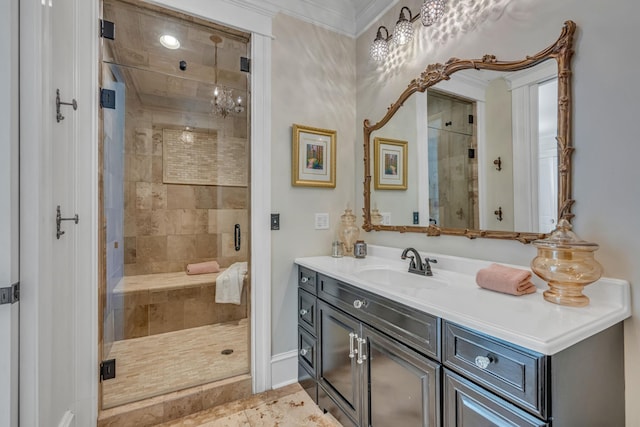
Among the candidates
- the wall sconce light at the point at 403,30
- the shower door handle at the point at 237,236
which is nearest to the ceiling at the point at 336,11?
the wall sconce light at the point at 403,30

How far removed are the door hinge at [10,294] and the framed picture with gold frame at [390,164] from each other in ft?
6.21

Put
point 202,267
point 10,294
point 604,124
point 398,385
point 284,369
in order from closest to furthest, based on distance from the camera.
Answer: point 10,294, point 604,124, point 398,385, point 284,369, point 202,267

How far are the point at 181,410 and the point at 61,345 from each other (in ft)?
2.56

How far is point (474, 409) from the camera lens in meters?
0.90

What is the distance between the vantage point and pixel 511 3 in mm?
1344

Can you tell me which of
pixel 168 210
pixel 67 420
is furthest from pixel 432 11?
pixel 67 420

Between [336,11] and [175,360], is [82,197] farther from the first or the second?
[336,11]

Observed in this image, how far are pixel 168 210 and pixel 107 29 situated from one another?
127cm

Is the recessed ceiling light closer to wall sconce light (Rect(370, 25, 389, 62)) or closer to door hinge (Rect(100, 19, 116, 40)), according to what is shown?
door hinge (Rect(100, 19, 116, 40))

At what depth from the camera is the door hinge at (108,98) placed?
64.5 inches

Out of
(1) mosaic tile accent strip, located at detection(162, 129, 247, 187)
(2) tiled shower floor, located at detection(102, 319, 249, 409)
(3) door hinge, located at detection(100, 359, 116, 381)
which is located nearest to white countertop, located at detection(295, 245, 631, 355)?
(2) tiled shower floor, located at detection(102, 319, 249, 409)

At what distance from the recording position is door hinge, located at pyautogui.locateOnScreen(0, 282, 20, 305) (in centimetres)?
94

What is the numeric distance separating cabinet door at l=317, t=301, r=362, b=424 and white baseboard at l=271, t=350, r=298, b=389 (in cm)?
36

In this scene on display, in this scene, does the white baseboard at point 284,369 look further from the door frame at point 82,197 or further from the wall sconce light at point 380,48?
the wall sconce light at point 380,48
